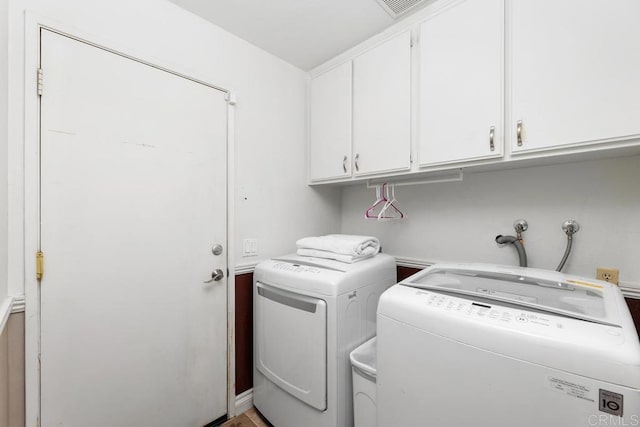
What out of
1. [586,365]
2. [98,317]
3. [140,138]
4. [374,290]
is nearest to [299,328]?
[374,290]

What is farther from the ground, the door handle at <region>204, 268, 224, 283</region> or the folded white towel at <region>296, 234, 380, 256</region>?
the folded white towel at <region>296, 234, 380, 256</region>

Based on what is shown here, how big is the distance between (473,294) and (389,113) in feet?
3.64

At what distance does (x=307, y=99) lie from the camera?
2.17m

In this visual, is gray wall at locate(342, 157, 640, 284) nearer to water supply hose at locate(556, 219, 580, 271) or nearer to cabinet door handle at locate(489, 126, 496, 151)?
water supply hose at locate(556, 219, 580, 271)

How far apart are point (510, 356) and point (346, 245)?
91 centimetres

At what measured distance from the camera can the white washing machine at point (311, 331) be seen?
1.30 metres

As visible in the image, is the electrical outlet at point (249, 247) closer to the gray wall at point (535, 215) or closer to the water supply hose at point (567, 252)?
the gray wall at point (535, 215)

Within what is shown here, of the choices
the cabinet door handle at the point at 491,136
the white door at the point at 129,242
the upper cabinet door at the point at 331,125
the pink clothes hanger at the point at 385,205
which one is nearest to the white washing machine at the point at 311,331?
the white door at the point at 129,242

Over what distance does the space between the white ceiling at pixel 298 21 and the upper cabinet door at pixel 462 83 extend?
377 millimetres

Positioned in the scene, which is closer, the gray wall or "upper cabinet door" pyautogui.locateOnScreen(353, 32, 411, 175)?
the gray wall

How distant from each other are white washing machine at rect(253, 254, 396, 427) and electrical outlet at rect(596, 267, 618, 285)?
0.96m

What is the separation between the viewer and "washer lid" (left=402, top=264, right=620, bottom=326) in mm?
854

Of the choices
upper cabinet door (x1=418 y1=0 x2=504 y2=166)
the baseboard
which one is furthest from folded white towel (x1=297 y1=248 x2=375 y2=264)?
the baseboard

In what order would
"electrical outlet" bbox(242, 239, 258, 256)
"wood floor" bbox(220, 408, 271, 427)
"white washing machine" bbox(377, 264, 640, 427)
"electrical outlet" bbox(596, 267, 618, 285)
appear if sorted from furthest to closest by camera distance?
"electrical outlet" bbox(242, 239, 258, 256)
"wood floor" bbox(220, 408, 271, 427)
"electrical outlet" bbox(596, 267, 618, 285)
"white washing machine" bbox(377, 264, 640, 427)
